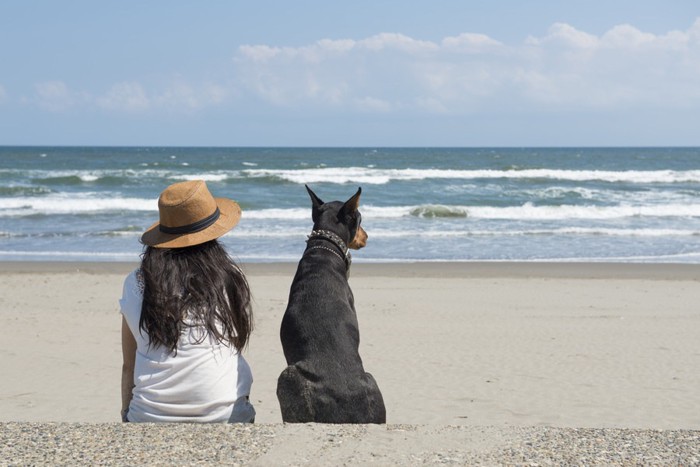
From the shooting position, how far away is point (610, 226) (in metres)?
20.6

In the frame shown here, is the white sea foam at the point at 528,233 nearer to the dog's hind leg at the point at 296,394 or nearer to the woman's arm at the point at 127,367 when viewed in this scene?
the dog's hind leg at the point at 296,394

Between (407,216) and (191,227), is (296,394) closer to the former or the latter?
(191,227)

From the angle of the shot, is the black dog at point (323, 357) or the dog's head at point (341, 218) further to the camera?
the dog's head at point (341, 218)

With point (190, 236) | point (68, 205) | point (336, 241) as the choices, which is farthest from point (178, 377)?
point (68, 205)

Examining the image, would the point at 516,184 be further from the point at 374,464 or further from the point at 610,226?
the point at 374,464

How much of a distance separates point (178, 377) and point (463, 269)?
33.8 feet

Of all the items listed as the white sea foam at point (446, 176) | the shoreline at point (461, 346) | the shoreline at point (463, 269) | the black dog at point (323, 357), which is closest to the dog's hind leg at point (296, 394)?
the black dog at point (323, 357)

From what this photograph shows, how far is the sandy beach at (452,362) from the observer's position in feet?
8.36

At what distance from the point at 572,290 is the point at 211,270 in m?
8.63

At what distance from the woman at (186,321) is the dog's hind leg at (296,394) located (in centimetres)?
26

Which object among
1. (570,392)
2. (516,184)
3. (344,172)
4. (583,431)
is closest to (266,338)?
(570,392)

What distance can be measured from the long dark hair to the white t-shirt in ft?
0.15

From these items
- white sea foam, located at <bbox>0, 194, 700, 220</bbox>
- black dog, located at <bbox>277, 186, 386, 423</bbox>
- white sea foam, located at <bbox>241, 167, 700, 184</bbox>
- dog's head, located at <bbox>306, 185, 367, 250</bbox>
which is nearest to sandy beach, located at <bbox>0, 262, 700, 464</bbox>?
black dog, located at <bbox>277, 186, 386, 423</bbox>

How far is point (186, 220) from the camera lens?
3098 millimetres
